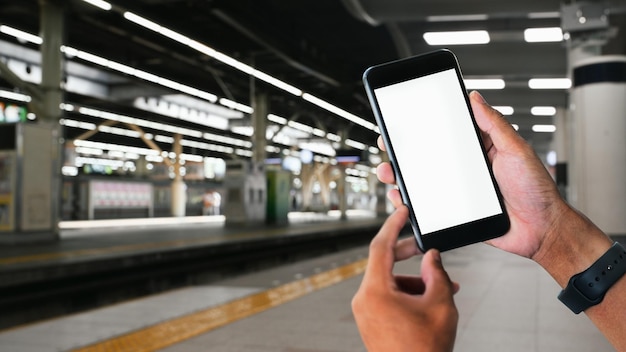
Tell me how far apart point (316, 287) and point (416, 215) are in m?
6.18

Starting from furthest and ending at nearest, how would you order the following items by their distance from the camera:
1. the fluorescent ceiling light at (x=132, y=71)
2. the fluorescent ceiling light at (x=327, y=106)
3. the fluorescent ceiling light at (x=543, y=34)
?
the fluorescent ceiling light at (x=327, y=106)
the fluorescent ceiling light at (x=132, y=71)
the fluorescent ceiling light at (x=543, y=34)

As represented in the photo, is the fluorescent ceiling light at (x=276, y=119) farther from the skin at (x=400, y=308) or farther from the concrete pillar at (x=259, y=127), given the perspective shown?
the skin at (x=400, y=308)

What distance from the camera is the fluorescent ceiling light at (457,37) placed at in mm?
13542

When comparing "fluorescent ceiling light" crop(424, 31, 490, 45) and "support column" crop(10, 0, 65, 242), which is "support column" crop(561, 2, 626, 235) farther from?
"support column" crop(10, 0, 65, 242)

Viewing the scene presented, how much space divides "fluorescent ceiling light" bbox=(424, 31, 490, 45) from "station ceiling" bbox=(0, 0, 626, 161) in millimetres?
165

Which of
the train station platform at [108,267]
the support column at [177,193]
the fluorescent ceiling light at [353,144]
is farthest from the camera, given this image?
the fluorescent ceiling light at [353,144]

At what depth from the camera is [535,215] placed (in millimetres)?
1023

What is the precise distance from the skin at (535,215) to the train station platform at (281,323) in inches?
125

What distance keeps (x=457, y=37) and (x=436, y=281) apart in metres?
14.0

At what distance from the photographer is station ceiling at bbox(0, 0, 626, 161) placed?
466 inches

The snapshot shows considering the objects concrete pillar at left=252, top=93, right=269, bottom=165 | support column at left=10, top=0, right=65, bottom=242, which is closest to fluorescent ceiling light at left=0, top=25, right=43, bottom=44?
support column at left=10, top=0, right=65, bottom=242

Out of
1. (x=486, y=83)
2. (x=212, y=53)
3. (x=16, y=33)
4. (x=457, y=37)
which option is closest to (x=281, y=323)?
(x=212, y=53)

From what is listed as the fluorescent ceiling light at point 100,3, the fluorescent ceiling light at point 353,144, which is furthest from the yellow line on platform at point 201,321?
the fluorescent ceiling light at point 353,144

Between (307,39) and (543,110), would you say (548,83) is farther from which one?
(307,39)
